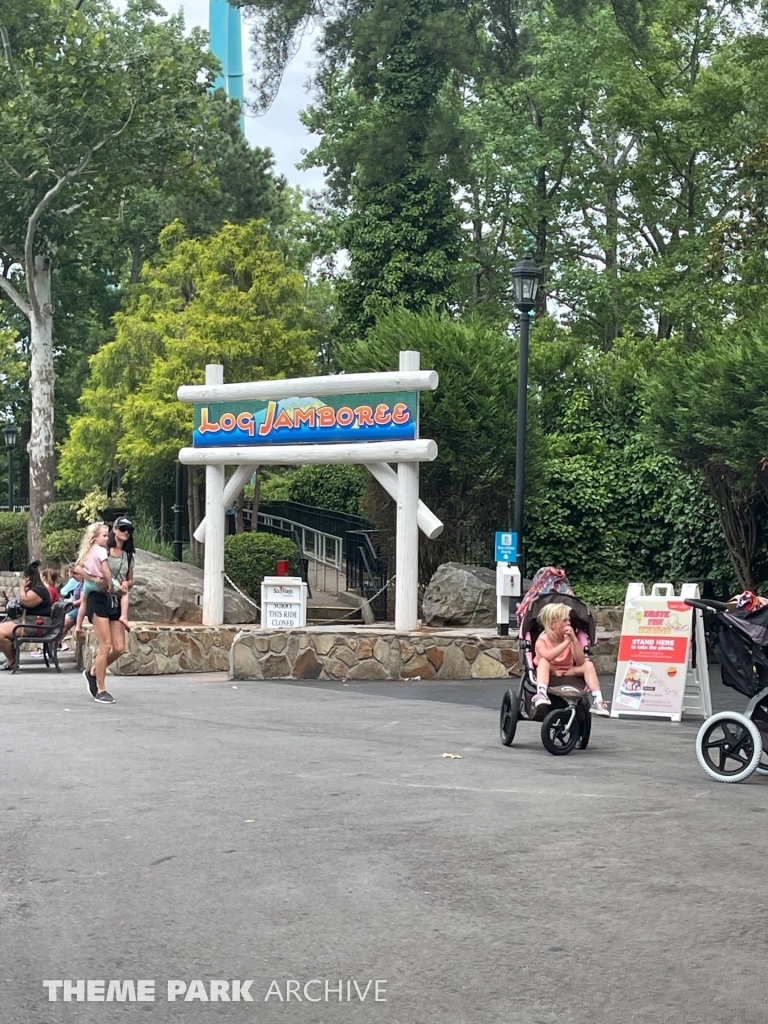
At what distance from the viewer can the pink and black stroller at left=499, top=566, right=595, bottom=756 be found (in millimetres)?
11117

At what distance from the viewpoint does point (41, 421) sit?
3862cm

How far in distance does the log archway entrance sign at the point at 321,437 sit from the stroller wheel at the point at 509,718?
24.4 ft

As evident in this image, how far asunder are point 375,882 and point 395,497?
1326 cm

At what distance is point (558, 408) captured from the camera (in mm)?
31125

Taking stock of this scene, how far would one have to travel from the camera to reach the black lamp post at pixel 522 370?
63.8ft

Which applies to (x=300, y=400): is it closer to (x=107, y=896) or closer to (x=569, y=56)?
(x=107, y=896)

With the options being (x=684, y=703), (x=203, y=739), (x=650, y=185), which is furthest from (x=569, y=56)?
(x=203, y=739)

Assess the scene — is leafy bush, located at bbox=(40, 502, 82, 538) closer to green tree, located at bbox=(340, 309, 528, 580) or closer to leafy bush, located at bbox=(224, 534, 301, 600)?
leafy bush, located at bbox=(224, 534, 301, 600)

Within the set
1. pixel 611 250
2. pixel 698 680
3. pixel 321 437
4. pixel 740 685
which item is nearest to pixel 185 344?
pixel 321 437

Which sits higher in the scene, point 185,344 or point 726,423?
point 185,344

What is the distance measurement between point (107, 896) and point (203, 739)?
540 centimetres

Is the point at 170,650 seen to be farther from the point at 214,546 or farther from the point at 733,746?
the point at 733,746

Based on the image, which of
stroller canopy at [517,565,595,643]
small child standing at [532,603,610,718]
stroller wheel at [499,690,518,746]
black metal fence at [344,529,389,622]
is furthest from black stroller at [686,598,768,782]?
black metal fence at [344,529,389,622]

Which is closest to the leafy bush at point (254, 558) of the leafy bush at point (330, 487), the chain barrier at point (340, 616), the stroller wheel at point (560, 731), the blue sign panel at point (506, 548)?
the chain barrier at point (340, 616)
